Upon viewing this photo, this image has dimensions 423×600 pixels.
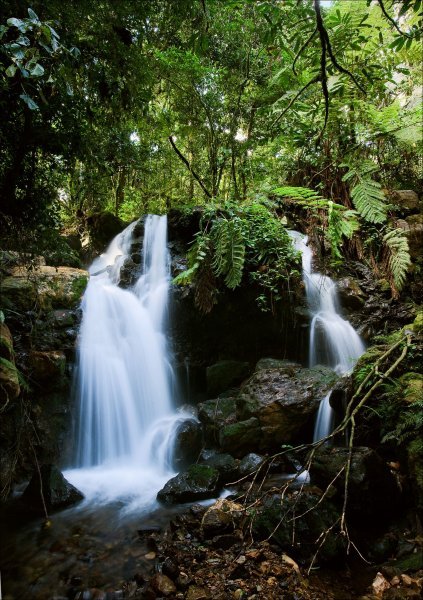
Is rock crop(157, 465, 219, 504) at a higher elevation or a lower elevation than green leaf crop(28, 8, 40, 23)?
lower

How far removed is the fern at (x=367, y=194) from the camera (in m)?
6.28

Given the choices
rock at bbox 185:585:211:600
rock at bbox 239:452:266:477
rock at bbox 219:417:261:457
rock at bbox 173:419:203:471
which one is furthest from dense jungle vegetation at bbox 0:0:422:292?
rock at bbox 185:585:211:600

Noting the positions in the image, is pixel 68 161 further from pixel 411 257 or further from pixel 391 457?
pixel 411 257

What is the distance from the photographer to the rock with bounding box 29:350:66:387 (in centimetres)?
510

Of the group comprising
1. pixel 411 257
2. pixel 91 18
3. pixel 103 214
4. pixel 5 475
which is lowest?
pixel 5 475

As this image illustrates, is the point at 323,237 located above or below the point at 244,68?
below

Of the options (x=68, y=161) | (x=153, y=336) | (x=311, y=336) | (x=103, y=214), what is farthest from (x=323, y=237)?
(x=103, y=214)

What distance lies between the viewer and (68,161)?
4059 millimetres

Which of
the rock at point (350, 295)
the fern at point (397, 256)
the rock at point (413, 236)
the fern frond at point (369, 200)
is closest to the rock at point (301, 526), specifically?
the rock at point (350, 295)

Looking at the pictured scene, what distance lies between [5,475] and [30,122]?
4089 millimetres

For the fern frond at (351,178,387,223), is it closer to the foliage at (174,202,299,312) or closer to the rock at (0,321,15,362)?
the foliage at (174,202,299,312)

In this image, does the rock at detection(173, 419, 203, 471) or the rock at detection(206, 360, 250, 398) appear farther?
the rock at detection(206, 360, 250, 398)

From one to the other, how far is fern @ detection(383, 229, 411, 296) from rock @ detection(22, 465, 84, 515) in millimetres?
6196

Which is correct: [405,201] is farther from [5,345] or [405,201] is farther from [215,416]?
[5,345]
